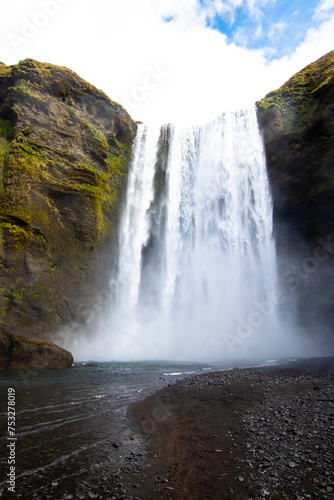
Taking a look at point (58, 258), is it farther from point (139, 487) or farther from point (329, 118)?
point (329, 118)

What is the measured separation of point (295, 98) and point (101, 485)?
28491 mm

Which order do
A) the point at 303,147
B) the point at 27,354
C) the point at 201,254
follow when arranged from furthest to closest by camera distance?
the point at 201,254 → the point at 303,147 → the point at 27,354

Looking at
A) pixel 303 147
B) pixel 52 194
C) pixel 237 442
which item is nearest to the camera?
pixel 237 442

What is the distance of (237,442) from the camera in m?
4.76

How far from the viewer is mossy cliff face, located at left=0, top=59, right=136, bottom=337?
1867cm

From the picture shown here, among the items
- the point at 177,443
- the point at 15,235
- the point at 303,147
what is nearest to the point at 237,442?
the point at 177,443

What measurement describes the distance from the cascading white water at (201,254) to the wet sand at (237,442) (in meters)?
13.9

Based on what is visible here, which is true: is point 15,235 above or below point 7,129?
below

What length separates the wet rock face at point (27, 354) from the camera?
12.6m

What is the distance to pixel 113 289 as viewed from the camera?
78.6 feet

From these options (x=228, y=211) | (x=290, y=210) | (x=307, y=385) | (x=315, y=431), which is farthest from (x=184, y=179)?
(x=315, y=431)

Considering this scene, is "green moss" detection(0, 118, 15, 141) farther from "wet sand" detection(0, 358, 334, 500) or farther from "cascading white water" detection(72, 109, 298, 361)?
"wet sand" detection(0, 358, 334, 500)

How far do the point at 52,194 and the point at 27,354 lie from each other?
1247 centimetres

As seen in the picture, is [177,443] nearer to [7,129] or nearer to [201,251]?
[201,251]
